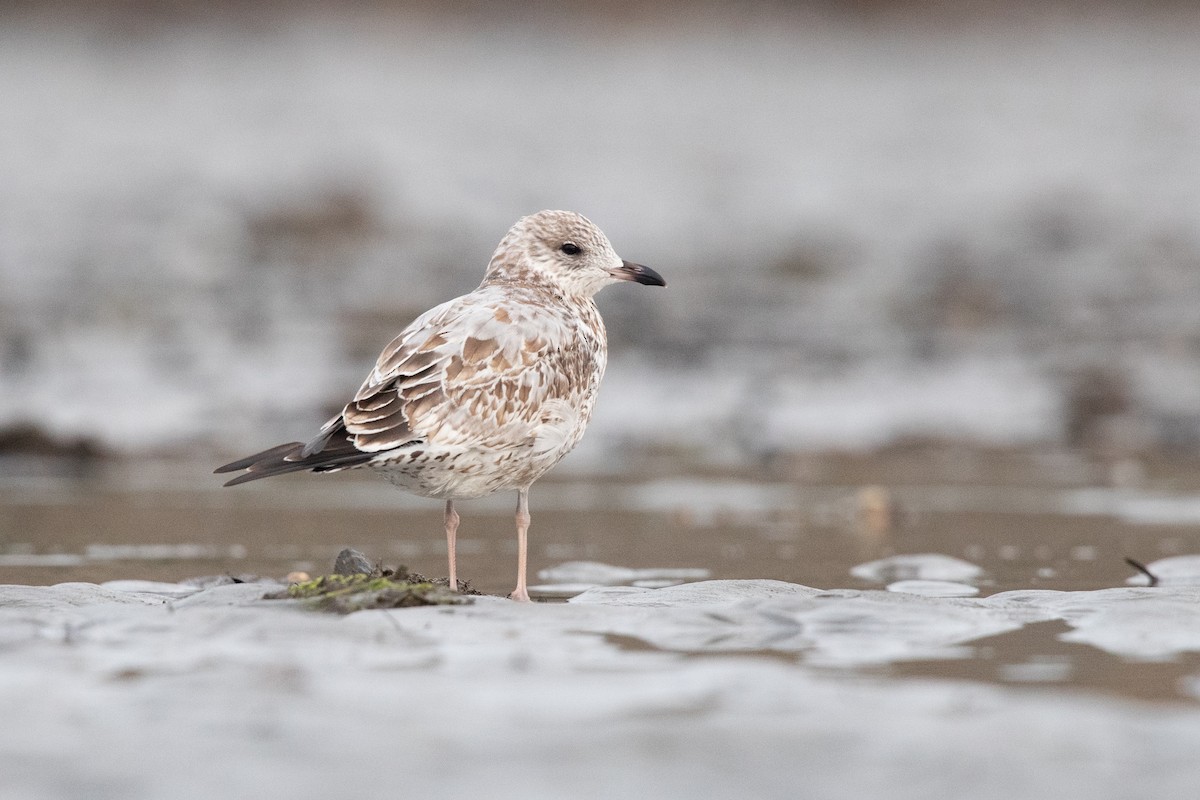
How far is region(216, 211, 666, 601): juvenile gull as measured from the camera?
6121 mm

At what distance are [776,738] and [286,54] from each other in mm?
31421

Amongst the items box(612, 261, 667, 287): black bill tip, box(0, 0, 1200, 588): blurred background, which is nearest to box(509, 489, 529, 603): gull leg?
box(0, 0, 1200, 588): blurred background

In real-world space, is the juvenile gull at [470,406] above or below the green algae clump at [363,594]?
above

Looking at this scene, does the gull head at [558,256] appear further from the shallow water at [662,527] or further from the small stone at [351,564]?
the small stone at [351,564]

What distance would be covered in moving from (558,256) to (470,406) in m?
1.30

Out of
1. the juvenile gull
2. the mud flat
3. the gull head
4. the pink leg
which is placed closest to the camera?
the mud flat

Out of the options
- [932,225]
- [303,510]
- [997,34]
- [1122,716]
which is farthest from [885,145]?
[1122,716]

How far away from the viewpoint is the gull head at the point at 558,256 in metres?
7.49

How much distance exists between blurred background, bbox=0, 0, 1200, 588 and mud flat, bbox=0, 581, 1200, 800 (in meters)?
1.94

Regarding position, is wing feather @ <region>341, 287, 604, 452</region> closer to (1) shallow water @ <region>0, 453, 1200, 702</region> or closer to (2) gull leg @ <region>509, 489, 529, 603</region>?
(2) gull leg @ <region>509, 489, 529, 603</region>

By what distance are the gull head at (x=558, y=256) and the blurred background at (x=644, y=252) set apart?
4.04 feet

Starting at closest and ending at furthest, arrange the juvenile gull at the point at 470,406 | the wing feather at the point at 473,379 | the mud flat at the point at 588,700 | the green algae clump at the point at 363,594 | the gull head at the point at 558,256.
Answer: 1. the mud flat at the point at 588,700
2. the green algae clump at the point at 363,594
3. the juvenile gull at the point at 470,406
4. the wing feather at the point at 473,379
5. the gull head at the point at 558,256

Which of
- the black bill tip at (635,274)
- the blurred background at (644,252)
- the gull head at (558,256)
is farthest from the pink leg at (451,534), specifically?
the black bill tip at (635,274)

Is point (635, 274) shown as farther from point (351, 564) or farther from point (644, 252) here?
point (644, 252)
